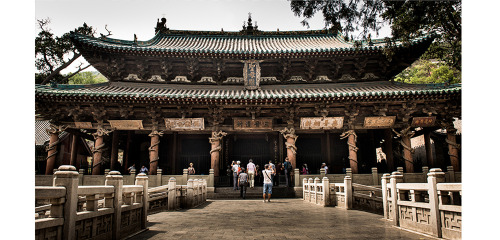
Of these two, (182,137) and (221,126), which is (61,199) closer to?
(221,126)

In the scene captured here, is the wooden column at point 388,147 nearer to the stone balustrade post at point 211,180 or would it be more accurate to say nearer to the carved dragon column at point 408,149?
the carved dragon column at point 408,149

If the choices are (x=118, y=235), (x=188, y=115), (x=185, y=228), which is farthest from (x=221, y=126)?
(x=118, y=235)

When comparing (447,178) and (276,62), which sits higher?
(276,62)

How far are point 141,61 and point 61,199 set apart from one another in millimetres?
14327

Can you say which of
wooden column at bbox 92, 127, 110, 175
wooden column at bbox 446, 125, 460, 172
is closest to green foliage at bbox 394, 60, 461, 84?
wooden column at bbox 446, 125, 460, 172

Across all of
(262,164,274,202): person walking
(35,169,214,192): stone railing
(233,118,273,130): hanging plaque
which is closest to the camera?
(262,164,274,202): person walking

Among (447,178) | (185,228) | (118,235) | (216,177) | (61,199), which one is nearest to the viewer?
(61,199)

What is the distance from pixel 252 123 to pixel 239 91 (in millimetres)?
2250

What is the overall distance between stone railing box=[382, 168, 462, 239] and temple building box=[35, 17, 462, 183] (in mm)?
8167

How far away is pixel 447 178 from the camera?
1409cm

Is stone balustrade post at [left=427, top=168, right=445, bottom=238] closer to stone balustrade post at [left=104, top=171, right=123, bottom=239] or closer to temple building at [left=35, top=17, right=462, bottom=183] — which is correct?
stone balustrade post at [left=104, top=171, right=123, bottom=239]

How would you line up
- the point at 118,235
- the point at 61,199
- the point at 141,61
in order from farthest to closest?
the point at 141,61
the point at 118,235
the point at 61,199

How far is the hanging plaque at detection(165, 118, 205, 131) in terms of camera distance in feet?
50.5

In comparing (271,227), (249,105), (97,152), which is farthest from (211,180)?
(271,227)
